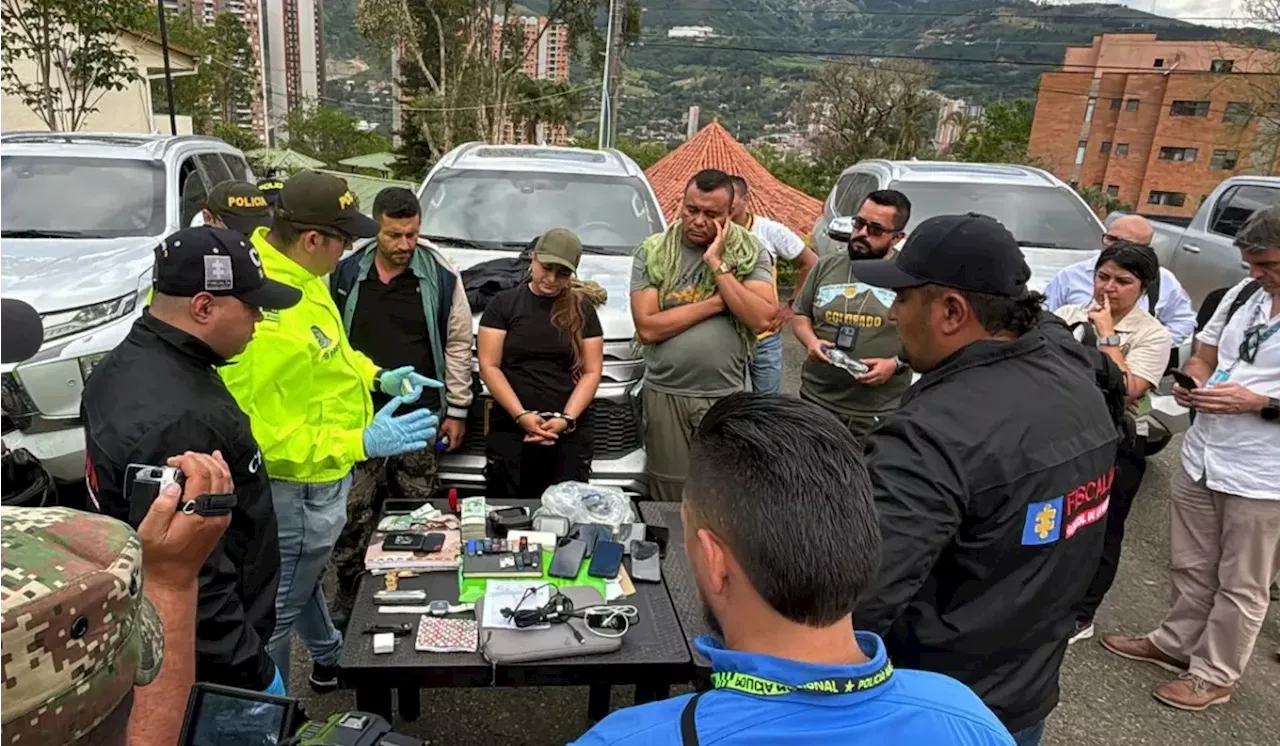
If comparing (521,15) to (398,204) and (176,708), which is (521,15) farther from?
(176,708)

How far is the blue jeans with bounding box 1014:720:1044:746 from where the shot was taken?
1927mm

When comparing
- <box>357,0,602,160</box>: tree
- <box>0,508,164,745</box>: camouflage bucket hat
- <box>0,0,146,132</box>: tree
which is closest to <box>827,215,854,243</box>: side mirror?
<box>0,508,164,745</box>: camouflage bucket hat

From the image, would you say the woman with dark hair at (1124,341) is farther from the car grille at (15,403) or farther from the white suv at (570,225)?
the car grille at (15,403)

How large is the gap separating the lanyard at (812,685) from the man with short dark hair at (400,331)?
2.79m

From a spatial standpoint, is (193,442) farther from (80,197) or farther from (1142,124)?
(1142,124)

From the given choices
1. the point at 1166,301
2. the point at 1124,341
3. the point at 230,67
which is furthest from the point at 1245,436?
the point at 230,67

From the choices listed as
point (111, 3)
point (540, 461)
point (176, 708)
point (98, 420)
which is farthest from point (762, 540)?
point (111, 3)

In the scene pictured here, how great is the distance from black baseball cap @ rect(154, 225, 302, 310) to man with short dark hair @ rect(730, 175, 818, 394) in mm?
3010

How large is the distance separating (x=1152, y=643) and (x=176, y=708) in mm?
3926

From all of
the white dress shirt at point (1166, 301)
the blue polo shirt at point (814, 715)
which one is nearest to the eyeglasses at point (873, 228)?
the white dress shirt at point (1166, 301)

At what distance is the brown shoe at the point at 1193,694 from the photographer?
3.31 m

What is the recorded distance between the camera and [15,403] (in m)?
3.90

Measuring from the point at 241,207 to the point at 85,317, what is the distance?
1021mm

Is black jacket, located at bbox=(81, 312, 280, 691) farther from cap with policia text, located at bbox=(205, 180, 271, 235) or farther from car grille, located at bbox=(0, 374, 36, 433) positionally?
cap with policia text, located at bbox=(205, 180, 271, 235)
